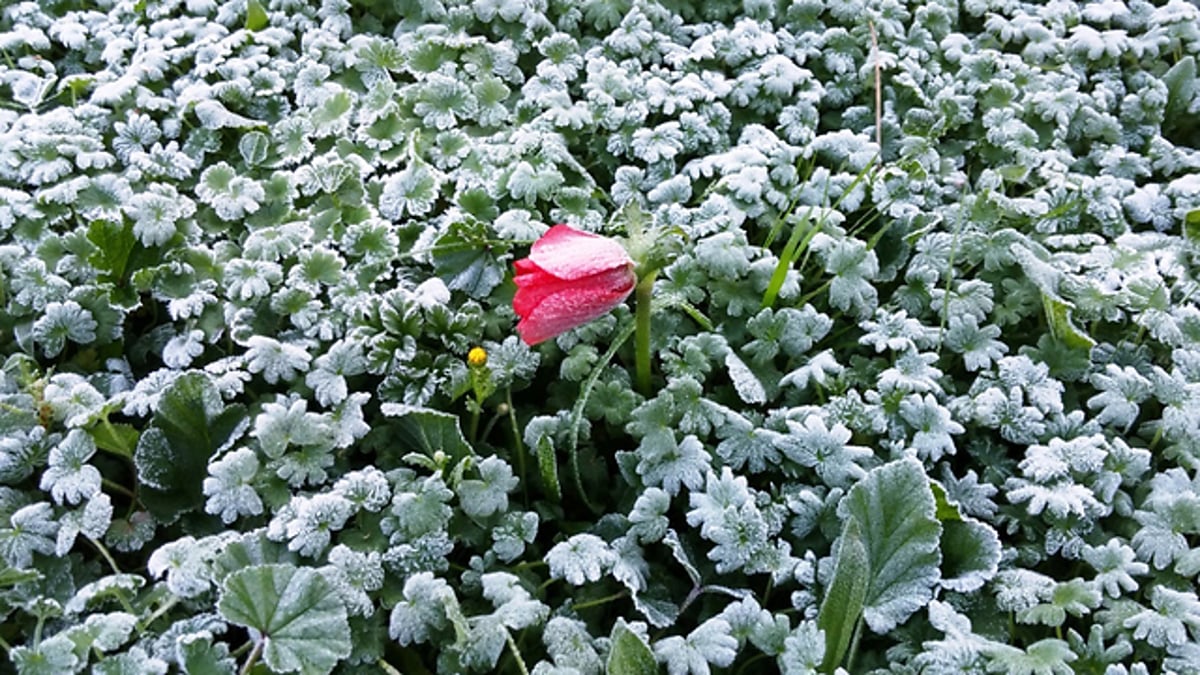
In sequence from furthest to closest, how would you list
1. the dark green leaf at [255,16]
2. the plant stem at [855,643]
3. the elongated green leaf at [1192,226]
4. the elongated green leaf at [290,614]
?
the dark green leaf at [255,16], the elongated green leaf at [1192,226], the plant stem at [855,643], the elongated green leaf at [290,614]

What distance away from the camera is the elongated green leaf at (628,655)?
1235mm

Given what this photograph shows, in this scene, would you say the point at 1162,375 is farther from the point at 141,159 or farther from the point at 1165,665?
the point at 141,159

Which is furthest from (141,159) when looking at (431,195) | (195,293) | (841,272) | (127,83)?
(841,272)

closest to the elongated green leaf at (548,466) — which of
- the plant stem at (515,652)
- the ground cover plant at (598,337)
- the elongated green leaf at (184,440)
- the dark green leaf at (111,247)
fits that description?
the ground cover plant at (598,337)

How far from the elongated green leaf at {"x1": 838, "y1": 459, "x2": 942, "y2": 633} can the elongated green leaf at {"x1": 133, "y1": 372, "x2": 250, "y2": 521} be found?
0.89 meters

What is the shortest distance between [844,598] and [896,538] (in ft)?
0.37

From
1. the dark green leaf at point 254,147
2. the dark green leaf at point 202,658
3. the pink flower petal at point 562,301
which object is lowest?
the dark green leaf at point 202,658

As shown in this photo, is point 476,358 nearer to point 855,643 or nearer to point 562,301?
point 562,301

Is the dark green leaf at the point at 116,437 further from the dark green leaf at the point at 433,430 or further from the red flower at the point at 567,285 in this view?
the red flower at the point at 567,285

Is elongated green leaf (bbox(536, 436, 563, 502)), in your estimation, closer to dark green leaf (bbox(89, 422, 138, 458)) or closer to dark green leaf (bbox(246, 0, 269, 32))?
dark green leaf (bbox(89, 422, 138, 458))

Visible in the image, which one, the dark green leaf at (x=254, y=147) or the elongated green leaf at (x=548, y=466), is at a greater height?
the dark green leaf at (x=254, y=147)

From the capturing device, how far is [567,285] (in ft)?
4.36

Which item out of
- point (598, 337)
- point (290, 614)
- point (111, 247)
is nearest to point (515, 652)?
point (290, 614)

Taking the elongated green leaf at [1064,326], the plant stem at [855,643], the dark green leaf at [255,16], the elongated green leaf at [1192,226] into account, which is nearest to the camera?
the plant stem at [855,643]
